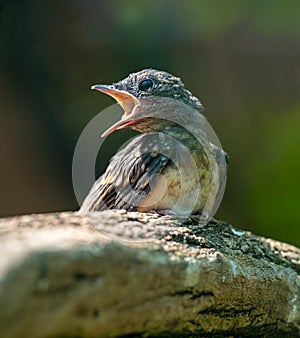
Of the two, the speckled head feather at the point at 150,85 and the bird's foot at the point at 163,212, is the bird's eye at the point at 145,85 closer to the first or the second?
the speckled head feather at the point at 150,85

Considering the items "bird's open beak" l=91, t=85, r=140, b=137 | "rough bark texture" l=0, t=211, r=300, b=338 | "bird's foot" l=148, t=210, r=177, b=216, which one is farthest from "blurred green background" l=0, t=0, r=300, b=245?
"rough bark texture" l=0, t=211, r=300, b=338

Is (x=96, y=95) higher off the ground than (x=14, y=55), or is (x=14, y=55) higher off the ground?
(x=14, y=55)

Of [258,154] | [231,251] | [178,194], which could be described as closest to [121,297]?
[231,251]

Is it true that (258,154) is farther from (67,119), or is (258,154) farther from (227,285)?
(227,285)

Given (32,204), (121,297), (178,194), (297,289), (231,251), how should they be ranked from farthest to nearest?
(32,204) → (178,194) → (297,289) → (231,251) → (121,297)

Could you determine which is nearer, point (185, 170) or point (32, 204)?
point (185, 170)

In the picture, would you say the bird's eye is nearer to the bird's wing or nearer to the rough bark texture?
the bird's wing

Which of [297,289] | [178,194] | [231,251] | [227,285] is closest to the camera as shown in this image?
[227,285]
